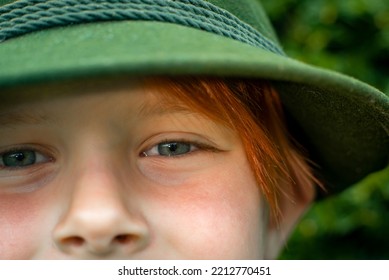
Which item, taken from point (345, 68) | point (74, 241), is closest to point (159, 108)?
point (74, 241)

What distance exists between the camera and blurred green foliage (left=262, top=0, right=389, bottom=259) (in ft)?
5.87

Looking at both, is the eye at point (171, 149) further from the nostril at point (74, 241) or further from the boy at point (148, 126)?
the nostril at point (74, 241)

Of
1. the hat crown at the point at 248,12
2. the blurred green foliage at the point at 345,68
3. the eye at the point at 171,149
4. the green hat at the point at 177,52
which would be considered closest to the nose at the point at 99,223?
the eye at the point at 171,149

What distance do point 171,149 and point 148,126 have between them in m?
0.07

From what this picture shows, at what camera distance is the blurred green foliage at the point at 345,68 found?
5.87 feet

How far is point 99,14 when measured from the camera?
0.92 meters

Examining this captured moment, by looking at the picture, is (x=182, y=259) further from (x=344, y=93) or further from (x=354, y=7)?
(x=354, y=7)

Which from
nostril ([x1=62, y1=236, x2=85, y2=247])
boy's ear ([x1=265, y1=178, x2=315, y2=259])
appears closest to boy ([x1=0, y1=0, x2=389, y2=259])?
nostril ([x1=62, y1=236, x2=85, y2=247])

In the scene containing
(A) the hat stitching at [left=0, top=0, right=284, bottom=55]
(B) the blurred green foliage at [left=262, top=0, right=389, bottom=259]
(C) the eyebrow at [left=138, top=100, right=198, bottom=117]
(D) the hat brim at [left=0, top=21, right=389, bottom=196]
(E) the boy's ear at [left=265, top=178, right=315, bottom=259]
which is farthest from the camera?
(B) the blurred green foliage at [left=262, top=0, right=389, bottom=259]

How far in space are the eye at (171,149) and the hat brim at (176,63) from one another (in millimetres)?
201

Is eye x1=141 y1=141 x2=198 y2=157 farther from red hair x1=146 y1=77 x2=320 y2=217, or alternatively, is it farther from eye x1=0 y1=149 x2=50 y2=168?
eye x1=0 y1=149 x2=50 y2=168

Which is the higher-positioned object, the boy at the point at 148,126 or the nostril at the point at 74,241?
the boy at the point at 148,126

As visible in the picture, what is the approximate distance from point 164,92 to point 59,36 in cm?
21

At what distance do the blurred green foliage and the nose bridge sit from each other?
0.90m
